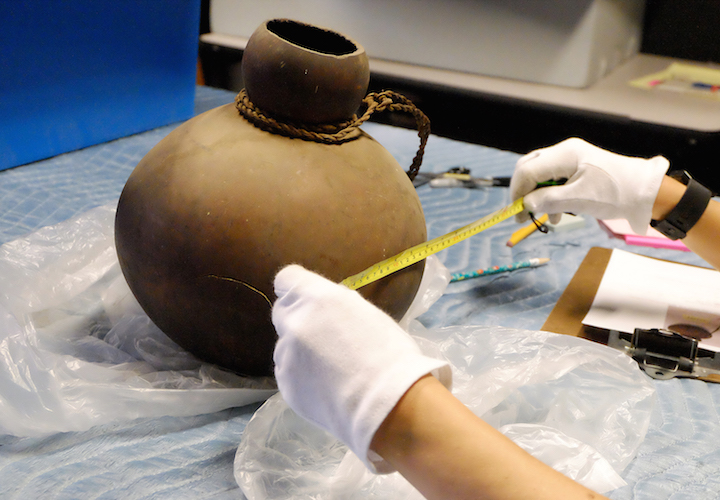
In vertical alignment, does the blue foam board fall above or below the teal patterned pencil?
above

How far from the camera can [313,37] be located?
3.23 ft

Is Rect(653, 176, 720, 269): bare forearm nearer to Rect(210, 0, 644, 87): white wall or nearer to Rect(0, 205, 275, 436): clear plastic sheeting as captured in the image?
Rect(0, 205, 275, 436): clear plastic sheeting

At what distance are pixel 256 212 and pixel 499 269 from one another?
0.82 metres

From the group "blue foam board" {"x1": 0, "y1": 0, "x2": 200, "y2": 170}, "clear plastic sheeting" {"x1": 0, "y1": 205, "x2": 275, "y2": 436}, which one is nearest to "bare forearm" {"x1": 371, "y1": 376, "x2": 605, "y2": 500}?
"clear plastic sheeting" {"x1": 0, "y1": 205, "x2": 275, "y2": 436}

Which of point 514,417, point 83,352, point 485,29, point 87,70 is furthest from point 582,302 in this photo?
point 485,29

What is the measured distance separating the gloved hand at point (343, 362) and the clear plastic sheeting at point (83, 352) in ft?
0.98

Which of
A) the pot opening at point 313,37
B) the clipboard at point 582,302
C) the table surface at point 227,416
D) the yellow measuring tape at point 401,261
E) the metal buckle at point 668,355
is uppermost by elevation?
the pot opening at point 313,37

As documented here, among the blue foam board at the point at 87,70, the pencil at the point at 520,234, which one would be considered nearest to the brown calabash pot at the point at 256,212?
the pencil at the point at 520,234

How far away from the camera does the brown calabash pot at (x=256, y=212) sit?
2.70 feet

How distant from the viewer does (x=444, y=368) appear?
694 millimetres

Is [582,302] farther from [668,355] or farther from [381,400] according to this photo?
[381,400]

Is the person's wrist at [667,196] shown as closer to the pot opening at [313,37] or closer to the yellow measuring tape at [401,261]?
the yellow measuring tape at [401,261]

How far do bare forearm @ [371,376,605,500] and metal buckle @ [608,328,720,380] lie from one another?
1.90 feet

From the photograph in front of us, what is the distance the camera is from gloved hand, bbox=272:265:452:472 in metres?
0.62
